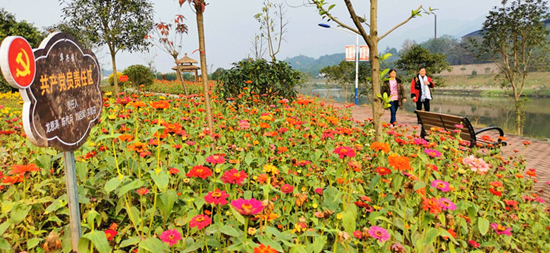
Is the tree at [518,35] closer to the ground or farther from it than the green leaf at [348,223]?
farther from it

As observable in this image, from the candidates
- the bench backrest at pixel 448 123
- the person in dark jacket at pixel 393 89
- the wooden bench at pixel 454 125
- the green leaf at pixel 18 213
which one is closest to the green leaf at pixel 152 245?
the green leaf at pixel 18 213

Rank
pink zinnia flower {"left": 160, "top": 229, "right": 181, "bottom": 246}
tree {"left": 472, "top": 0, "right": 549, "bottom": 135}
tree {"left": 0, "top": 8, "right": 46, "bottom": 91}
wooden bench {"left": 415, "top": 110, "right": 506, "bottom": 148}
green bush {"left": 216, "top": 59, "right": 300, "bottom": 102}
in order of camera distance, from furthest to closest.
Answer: tree {"left": 0, "top": 8, "right": 46, "bottom": 91} → tree {"left": 472, "top": 0, "right": 549, "bottom": 135} → green bush {"left": 216, "top": 59, "right": 300, "bottom": 102} → wooden bench {"left": 415, "top": 110, "right": 506, "bottom": 148} → pink zinnia flower {"left": 160, "top": 229, "right": 181, "bottom": 246}

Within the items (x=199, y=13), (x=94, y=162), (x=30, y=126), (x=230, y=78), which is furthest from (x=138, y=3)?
(x=30, y=126)

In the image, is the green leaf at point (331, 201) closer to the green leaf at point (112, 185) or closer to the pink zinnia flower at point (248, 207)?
the pink zinnia flower at point (248, 207)

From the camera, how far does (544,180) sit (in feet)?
12.5

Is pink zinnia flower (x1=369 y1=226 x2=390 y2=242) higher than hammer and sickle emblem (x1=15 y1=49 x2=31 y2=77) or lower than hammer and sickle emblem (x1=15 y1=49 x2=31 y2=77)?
lower

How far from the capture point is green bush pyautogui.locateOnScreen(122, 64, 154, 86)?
51.5 feet

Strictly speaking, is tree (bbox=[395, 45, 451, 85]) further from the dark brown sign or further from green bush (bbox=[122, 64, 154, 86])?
the dark brown sign

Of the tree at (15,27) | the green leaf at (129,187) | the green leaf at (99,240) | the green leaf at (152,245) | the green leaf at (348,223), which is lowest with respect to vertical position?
the green leaf at (348,223)

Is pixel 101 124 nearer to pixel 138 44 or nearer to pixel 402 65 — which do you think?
pixel 138 44

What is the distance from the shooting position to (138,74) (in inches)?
632

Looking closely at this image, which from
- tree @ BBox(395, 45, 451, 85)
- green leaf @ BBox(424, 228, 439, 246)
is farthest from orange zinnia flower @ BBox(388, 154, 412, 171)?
tree @ BBox(395, 45, 451, 85)

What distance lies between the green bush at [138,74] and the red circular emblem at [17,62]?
15.5 m

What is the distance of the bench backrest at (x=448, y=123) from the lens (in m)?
3.75
